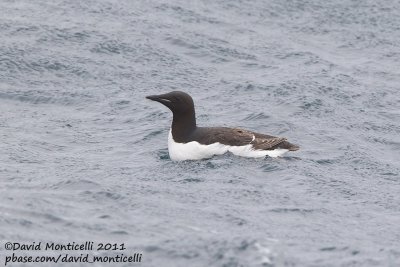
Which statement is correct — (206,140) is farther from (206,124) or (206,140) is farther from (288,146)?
(206,124)

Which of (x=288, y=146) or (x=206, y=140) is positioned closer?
(x=206, y=140)

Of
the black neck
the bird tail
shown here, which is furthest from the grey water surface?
the black neck

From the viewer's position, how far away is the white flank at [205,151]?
Answer: 1457cm

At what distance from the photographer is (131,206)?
11641 mm

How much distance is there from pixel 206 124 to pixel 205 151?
8.76 ft

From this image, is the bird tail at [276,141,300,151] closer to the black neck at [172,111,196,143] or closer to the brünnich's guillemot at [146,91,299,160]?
the brünnich's guillemot at [146,91,299,160]

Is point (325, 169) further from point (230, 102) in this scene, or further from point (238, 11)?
point (238, 11)

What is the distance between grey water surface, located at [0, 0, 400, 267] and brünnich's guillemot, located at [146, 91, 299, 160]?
28 cm

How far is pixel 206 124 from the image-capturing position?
1722 centimetres

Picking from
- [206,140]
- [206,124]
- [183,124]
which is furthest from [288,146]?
[206,124]

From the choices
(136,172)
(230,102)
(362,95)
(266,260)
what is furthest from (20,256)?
(362,95)

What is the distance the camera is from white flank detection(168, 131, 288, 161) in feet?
47.8

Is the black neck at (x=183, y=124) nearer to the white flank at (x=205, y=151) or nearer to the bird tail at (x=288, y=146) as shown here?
the white flank at (x=205, y=151)

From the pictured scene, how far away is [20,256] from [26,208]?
1.55 metres
